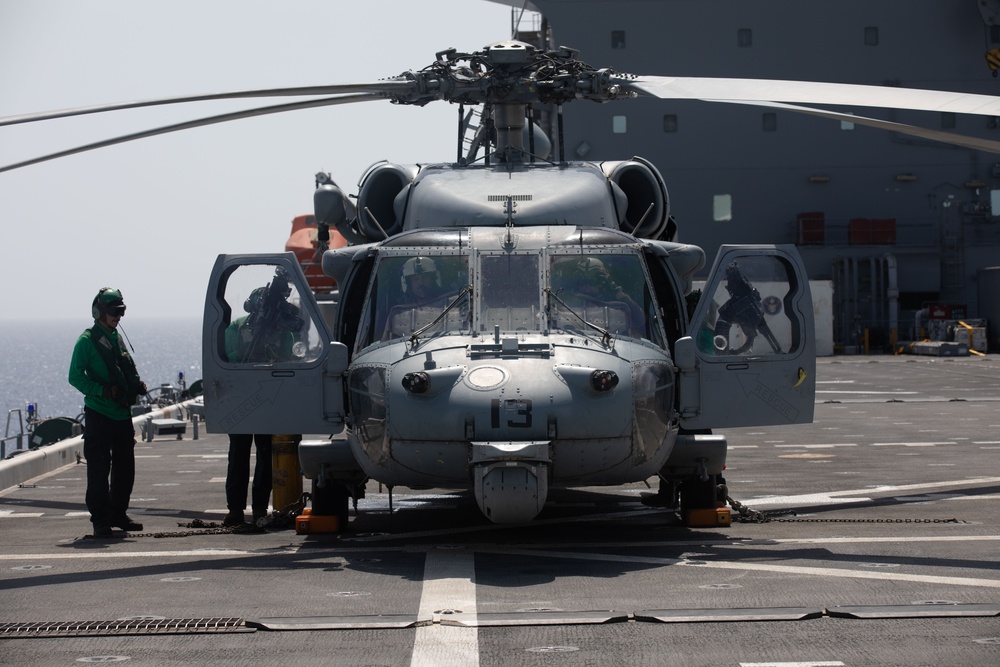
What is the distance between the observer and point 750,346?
394 inches

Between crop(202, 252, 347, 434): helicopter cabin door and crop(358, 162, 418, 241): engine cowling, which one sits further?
crop(358, 162, 418, 241): engine cowling

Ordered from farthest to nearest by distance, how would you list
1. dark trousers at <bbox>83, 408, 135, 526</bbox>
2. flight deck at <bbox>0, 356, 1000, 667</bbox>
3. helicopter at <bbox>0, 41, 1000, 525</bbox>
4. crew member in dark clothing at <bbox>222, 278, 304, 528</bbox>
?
1. dark trousers at <bbox>83, 408, 135, 526</bbox>
2. crew member in dark clothing at <bbox>222, 278, 304, 528</bbox>
3. helicopter at <bbox>0, 41, 1000, 525</bbox>
4. flight deck at <bbox>0, 356, 1000, 667</bbox>

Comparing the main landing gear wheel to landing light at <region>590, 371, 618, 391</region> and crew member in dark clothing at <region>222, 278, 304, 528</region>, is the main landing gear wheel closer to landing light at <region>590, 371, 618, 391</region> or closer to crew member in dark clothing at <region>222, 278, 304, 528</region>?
crew member in dark clothing at <region>222, 278, 304, 528</region>

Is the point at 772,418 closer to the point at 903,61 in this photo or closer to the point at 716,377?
the point at 716,377

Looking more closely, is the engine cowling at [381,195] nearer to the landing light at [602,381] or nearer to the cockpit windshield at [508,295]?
the cockpit windshield at [508,295]

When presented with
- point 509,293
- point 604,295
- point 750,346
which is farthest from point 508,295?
point 750,346

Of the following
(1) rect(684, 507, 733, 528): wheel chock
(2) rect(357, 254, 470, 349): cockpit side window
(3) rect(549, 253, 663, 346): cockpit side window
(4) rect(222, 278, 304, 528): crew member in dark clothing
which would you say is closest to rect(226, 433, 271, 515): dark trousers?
(4) rect(222, 278, 304, 528): crew member in dark clothing

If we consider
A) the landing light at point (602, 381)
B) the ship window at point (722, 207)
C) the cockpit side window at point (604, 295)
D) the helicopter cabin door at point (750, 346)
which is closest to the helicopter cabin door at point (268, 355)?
the cockpit side window at point (604, 295)

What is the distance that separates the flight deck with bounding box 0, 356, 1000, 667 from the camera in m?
6.32

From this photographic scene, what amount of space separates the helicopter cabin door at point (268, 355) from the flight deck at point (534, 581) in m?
1.00

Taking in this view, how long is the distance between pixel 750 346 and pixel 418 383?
2.75 m

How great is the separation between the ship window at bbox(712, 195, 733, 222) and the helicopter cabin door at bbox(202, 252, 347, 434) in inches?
1743

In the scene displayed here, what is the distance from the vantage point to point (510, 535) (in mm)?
10328

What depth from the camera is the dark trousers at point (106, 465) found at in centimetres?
1066
